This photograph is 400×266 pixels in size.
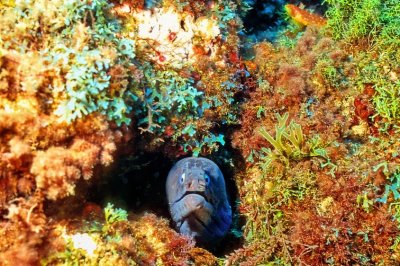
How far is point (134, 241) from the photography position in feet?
11.7

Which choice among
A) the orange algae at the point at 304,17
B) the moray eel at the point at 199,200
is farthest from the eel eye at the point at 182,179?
the orange algae at the point at 304,17

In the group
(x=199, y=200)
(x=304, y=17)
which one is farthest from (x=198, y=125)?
(x=304, y=17)

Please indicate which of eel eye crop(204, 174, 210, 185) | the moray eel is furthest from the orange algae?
eel eye crop(204, 174, 210, 185)

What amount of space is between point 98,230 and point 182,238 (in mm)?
991

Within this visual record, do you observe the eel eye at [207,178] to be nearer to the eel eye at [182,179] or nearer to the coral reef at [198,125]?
the eel eye at [182,179]

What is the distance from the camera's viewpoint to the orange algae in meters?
5.87

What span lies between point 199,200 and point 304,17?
12.2 feet

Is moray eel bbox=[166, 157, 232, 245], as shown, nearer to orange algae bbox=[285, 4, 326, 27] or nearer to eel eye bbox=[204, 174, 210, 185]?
eel eye bbox=[204, 174, 210, 185]

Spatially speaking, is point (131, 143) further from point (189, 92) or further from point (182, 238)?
point (182, 238)

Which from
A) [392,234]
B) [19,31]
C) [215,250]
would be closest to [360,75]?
[392,234]

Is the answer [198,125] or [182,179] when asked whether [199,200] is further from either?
[198,125]

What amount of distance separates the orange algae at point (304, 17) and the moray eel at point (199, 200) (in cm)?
299

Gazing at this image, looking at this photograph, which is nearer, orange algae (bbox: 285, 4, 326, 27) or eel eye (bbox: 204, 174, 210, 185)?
eel eye (bbox: 204, 174, 210, 185)

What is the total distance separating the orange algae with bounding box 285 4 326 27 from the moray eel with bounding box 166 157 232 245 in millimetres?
2994
